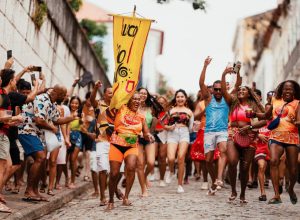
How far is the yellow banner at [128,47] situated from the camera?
868 cm

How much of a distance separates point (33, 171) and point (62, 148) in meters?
1.97

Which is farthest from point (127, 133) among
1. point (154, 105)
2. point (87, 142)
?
point (87, 142)

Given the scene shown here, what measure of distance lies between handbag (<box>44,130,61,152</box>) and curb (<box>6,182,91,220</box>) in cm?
78

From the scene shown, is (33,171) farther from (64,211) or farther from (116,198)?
(116,198)

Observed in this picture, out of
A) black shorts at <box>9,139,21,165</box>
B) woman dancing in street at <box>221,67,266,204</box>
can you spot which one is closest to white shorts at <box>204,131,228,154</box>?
woman dancing in street at <box>221,67,266,204</box>

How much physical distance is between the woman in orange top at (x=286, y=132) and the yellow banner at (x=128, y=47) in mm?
2137

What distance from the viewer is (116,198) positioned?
32.0 ft

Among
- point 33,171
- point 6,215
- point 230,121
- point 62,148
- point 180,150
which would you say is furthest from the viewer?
point 180,150

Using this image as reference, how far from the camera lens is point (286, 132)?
27.9 ft

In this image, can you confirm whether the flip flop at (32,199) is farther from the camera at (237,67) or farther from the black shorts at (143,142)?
the camera at (237,67)

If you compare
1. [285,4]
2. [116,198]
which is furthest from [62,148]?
[285,4]

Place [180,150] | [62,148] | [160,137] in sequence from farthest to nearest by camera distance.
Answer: [160,137]
[180,150]
[62,148]

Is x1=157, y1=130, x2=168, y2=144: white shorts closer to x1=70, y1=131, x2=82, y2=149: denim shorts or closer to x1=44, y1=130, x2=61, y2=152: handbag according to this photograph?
x1=70, y1=131, x2=82, y2=149: denim shorts

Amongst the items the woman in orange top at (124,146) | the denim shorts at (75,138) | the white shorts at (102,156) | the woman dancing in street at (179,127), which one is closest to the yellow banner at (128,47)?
the woman in orange top at (124,146)
